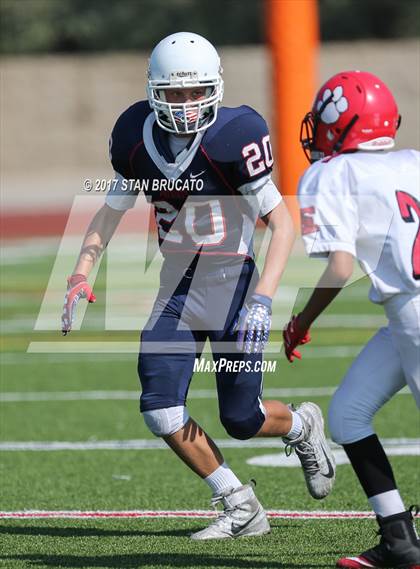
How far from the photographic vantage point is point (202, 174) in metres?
4.52

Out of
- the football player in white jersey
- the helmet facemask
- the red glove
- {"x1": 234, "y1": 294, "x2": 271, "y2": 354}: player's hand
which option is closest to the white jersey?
the football player in white jersey

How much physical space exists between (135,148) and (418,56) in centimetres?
2030

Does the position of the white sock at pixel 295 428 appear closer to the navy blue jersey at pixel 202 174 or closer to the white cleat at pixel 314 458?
the white cleat at pixel 314 458

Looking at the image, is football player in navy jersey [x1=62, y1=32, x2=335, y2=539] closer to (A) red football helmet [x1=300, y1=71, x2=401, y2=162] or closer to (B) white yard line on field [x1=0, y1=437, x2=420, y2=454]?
(A) red football helmet [x1=300, y1=71, x2=401, y2=162]

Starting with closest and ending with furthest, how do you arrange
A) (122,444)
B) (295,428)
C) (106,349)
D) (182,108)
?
(182,108) → (295,428) → (122,444) → (106,349)

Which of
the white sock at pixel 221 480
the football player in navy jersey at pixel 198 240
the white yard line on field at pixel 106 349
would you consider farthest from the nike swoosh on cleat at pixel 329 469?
the white yard line on field at pixel 106 349

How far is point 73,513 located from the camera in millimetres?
5125

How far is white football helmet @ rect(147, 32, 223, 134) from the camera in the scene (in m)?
4.45

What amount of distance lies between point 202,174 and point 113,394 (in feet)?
12.2

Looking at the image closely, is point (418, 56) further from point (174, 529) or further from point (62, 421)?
point (174, 529)

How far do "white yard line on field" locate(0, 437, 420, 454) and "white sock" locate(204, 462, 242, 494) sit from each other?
1.86m

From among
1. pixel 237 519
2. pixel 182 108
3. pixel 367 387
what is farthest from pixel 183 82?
pixel 237 519

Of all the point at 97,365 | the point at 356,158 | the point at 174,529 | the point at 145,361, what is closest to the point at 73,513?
the point at 174,529

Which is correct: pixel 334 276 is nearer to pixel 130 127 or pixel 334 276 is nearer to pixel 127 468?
pixel 130 127
